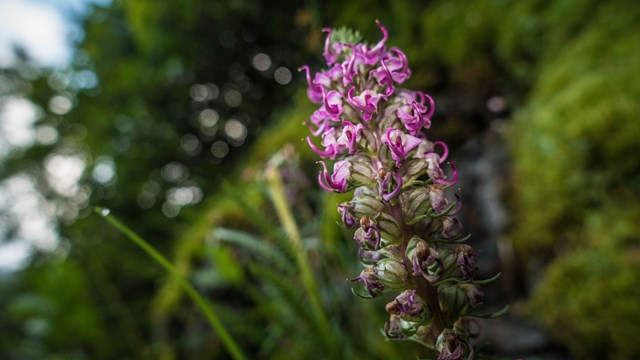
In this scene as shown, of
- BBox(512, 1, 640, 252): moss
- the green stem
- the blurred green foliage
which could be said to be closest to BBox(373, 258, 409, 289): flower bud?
the blurred green foliage

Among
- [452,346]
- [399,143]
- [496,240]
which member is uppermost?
[399,143]

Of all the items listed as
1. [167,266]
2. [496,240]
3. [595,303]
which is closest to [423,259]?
[167,266]

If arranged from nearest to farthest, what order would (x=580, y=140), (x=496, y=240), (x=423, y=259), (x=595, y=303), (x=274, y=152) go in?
1. (x=423, y=259)
2. (x=595, y=303)
3. (x=580, y=140)
4. (x=496, y=240)
5. (x=274, y=152)

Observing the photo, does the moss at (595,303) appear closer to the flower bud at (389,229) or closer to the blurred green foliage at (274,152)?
the blurred green foliage at (274,152)

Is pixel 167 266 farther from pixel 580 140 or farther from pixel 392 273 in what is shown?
pixel 580 140

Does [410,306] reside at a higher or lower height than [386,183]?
lower

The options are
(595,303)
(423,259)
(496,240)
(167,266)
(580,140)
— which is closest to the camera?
(423,259)

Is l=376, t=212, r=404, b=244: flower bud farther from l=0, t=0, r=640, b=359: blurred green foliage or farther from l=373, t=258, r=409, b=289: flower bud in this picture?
l=0, t=0, r=640, b=359: blurred green foliage
